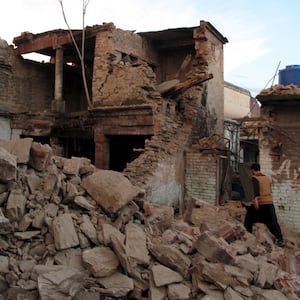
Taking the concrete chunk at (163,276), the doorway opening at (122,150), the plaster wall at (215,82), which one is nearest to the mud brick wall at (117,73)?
the doorway opening at (122,150)

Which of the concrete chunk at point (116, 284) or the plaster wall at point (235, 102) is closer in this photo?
the concrete chunk at point (116, 284)

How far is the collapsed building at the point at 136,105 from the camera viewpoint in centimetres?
990

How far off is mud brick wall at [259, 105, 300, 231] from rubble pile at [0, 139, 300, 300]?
2.91 m

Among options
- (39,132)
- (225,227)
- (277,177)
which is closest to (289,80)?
(277,177)

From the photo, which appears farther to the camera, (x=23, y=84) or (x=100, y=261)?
(x=23, y=84)

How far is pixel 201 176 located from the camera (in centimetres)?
1017

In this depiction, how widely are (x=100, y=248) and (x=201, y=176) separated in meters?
6.22

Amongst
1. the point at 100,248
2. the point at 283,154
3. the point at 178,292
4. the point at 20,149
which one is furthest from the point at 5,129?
the point at 178,292

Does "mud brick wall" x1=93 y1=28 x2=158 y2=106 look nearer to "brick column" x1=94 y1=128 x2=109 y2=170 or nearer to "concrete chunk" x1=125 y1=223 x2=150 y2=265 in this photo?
"brick column" x1=94 y1=128 x2=109 y2=170

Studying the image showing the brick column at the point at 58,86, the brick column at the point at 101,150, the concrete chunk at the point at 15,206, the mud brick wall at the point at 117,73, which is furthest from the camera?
the brick column at the point at 58,86

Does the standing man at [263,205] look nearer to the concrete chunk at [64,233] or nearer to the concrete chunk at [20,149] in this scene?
the concrete chunk at [64,233]

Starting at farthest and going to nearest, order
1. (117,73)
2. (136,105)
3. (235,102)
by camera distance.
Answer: (235,102)
(117,73)
(136,105)

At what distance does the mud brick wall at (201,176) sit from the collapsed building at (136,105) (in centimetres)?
3

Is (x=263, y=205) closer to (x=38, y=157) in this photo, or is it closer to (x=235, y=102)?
(x=38, y=157)
